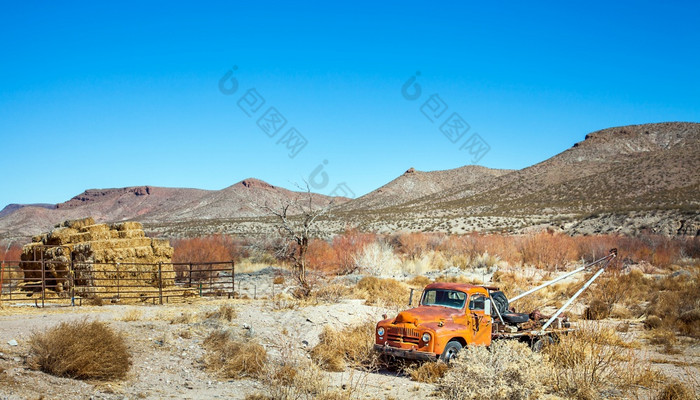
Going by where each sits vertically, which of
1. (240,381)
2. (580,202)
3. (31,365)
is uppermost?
(580,202)

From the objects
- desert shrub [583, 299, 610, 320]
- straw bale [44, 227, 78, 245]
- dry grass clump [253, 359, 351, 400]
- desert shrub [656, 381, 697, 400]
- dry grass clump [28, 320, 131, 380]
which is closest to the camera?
desert shrub [656, 381, 697, 400]

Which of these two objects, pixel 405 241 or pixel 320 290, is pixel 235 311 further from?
pixel 405 241

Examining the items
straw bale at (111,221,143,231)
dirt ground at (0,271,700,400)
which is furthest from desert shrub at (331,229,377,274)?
straw bale at (111,221,143,231)

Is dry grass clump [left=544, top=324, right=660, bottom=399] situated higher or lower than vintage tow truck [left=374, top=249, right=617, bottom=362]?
lower

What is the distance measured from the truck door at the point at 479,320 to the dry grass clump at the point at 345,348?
2.19 m

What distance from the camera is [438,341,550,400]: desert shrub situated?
8.37 meters

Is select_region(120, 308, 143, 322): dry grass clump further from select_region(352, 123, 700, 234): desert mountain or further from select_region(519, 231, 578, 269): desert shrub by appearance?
select_region(352, 123, 700, 234): desert mountain

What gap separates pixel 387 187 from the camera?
373 feet

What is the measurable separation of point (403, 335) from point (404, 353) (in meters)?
0.38

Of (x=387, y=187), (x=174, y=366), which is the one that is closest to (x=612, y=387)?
(x=174, y=366)

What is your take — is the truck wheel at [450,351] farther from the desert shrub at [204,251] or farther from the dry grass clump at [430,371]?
the desert shrub at [204,251]

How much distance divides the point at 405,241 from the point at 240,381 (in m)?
28.3

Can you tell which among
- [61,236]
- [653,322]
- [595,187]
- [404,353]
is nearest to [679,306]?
[653,322]

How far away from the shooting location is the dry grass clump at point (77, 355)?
975 cm
